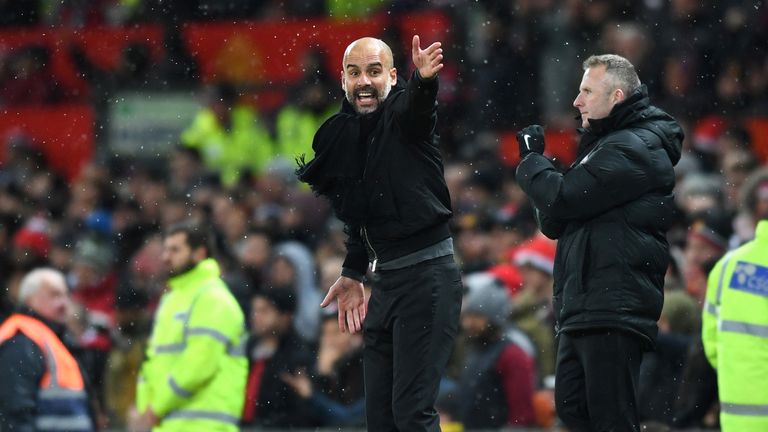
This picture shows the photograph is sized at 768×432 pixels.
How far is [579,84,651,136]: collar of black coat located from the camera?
7438 mm

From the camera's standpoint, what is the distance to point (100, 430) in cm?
1054

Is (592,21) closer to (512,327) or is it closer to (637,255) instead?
(512,327)

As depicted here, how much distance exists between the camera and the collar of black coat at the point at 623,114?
744 centimetres

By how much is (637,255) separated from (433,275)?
3.15 feet

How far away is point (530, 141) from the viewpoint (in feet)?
24.6

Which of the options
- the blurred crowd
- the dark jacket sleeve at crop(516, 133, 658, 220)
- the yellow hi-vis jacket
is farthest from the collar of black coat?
the yellow hi-vis jacket

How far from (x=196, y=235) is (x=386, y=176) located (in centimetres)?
351

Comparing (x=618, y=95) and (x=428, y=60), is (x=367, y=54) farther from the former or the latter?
(x=618, y=95)

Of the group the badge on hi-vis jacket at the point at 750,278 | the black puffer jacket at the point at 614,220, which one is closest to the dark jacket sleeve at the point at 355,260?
the black puffer jacket at the point at 614,220

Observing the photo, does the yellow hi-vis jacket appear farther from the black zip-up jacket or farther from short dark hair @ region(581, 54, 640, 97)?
short dark hair @ region(581, 54, 640, 97)

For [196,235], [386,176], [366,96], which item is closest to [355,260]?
[386,176]

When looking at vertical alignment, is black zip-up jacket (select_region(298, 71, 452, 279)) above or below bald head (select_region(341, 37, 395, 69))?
below

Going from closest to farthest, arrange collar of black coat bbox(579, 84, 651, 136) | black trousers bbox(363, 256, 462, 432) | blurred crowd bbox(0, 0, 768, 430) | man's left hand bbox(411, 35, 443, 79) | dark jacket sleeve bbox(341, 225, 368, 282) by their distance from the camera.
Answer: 1. man's left hand bbox(411, 35, 443, 79)
2. black trousers bbox(363, 256, 462, 432)
3. collar of black coat bbox(579, 84, 651, 136)
4. dark jacket sleeve bbox(341, 225, 368, 282)
5. blurred crowd bbox(0, 0, 768, 430)

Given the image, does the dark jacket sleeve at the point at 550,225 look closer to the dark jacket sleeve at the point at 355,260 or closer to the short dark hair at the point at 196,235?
the dark jacket sleeve at the point at 355,260
